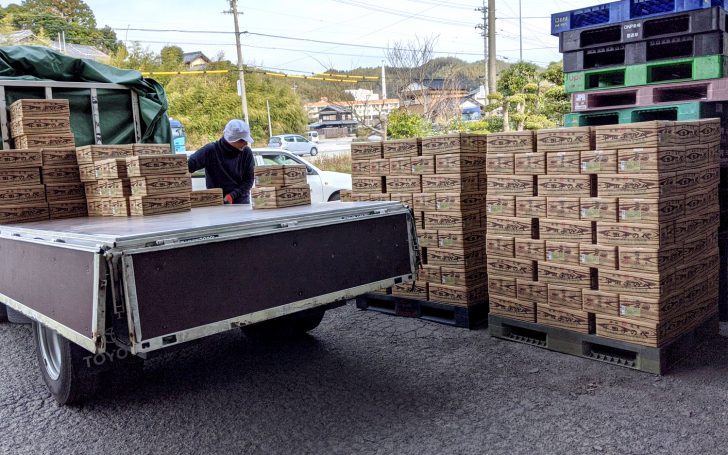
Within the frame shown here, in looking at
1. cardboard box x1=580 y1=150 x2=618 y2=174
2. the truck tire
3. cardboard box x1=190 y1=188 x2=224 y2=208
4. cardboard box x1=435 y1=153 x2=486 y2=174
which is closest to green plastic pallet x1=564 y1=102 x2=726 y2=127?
cardboard box x1=435 y1=153 x2=486 y2=174

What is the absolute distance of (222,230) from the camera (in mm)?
3625

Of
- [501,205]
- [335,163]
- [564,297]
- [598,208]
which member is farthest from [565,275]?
[335,163]

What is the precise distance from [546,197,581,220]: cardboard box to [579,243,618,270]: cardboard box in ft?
0.84

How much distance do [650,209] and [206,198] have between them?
12.7ft

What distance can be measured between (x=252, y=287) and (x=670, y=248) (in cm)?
318

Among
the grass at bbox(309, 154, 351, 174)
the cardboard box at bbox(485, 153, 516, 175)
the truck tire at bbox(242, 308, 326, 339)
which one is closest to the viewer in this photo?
the cardboard box at bbox(485, 153, 516, 175)

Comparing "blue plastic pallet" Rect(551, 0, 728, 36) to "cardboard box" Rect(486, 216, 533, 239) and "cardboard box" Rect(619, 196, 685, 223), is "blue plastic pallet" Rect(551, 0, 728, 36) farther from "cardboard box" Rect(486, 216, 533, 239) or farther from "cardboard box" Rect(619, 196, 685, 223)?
"cardboard box" Rect(486, 216, 533, 239)

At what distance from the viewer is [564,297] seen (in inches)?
204

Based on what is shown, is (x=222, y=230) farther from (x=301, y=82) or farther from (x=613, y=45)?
(x=301, y=82)

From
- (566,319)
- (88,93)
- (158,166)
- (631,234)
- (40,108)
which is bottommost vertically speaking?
(566,319)

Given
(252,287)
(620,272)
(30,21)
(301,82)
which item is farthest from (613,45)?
(301,82)

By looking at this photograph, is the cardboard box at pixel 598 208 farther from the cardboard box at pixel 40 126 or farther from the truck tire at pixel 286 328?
the cardboard box at pixel 40 126

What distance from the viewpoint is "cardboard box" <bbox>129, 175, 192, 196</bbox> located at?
189 inches

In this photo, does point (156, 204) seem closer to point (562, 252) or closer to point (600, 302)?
point (562, 252)
